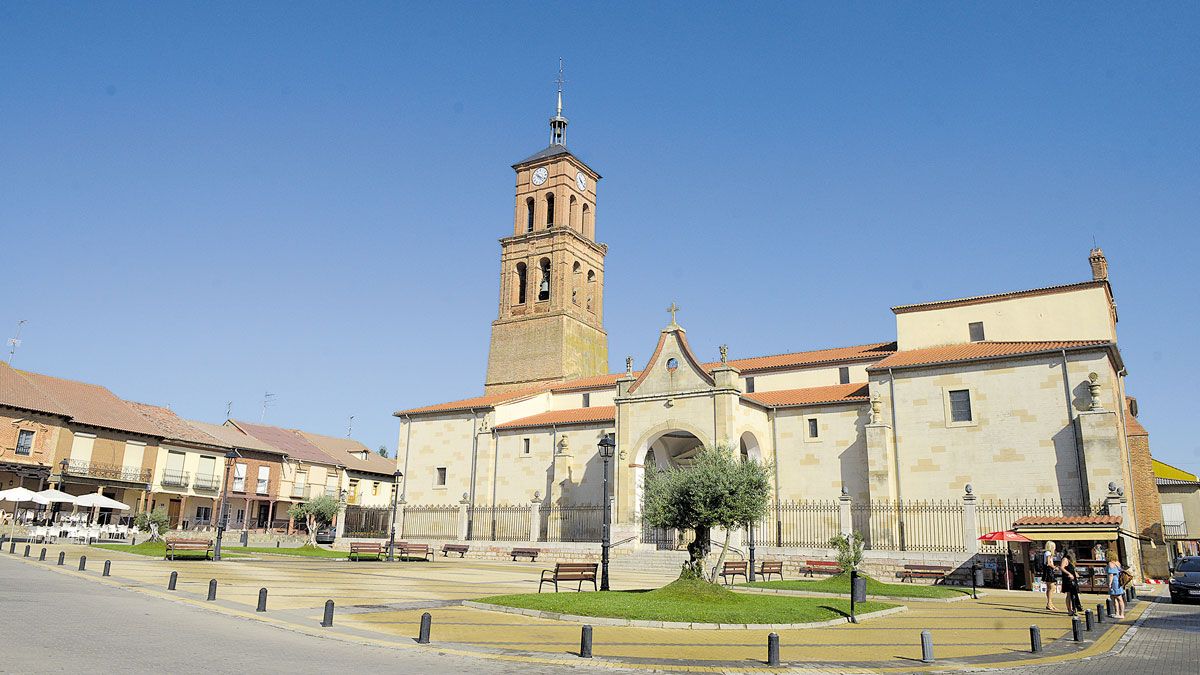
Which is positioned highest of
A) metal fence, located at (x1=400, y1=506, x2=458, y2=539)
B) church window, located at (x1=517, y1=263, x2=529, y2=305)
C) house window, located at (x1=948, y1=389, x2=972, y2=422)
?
church window, located at (x1=517, y1=263, x2=529, y2=305)

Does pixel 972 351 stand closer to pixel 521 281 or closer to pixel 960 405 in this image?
pixel 960 405

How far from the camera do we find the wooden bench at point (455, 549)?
39.1m

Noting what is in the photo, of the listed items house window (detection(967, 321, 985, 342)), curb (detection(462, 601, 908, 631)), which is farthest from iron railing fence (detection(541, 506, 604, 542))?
curb (detection(462, 601, 908, 631))

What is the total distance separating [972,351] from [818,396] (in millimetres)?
6973

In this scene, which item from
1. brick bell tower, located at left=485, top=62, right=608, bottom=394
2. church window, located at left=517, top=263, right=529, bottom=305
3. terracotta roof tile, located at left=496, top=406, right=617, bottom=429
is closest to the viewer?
terracotta roof tile, located at left=496, top=406, right=617, bottom=429

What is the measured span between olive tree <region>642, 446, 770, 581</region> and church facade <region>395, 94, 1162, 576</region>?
3.90 meters

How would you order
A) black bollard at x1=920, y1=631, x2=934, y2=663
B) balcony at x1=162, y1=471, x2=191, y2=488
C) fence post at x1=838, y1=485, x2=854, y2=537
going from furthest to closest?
1. balcony at x1=162, y1=471, x2=191, y2=488
2. fence post at x1=838, y1=485, x2=854, y2=537
3. black bollard at x1=920, y1=631, x2=934, y2=663

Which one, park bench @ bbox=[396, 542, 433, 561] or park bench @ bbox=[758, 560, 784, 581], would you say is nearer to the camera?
park bench @ bbox=[758, 560, 784, 581]

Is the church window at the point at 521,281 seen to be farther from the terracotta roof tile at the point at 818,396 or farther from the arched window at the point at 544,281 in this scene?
the terracotta roof tile at the point at 818,396

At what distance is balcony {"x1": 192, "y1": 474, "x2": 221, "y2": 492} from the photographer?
54144 millimetres

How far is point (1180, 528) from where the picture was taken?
55219 millimetres

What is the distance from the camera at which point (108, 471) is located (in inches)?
1907

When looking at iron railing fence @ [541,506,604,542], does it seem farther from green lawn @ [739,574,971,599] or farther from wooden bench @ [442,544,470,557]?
green lawn @ [739,574,971,599]

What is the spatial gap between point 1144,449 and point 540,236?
131ft
